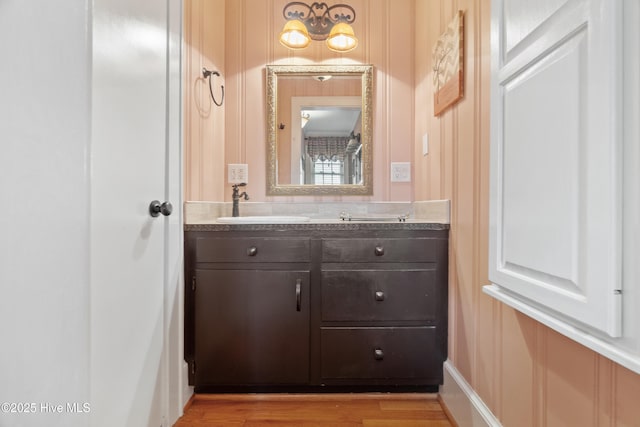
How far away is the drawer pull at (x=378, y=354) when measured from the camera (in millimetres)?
1397

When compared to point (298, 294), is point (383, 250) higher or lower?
higher

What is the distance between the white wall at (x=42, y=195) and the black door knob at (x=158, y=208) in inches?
11.4

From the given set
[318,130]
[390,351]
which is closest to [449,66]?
[318,130]

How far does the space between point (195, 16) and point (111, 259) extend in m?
1.36

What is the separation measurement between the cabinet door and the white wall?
26.7 inches

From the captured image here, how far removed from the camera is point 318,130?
1937 millimetres

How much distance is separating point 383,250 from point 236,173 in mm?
1089

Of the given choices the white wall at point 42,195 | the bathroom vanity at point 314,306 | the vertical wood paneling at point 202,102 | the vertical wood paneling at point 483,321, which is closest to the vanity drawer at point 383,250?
the bathroom vanity at point 314,306

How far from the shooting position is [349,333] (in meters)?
1.42

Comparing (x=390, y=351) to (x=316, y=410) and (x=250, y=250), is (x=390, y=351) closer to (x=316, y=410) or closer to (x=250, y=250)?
(x=316, y=410)

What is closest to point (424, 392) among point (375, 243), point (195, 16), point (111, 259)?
point (375, 243)

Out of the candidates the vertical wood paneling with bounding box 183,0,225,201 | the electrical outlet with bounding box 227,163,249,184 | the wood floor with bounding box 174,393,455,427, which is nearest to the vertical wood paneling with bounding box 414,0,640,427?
the wood floor with bounding box 174,393,455,427

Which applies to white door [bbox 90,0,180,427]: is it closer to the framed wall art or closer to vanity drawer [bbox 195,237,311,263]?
vanity drawer [bbox 195,237,311,263]

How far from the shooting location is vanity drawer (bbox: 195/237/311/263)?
1.41 meters
